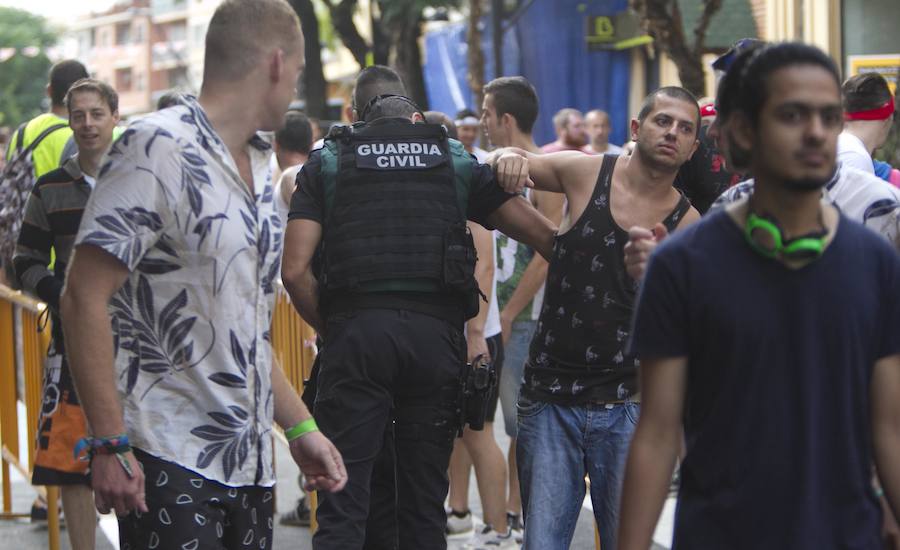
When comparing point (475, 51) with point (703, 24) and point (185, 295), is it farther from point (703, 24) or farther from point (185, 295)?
point (185, 295)

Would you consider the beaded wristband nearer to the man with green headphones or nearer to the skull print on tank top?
the man with green headphones

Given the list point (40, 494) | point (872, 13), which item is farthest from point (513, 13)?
point (40, 494)

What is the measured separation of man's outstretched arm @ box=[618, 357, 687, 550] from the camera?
119 inches

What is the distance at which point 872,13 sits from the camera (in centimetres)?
1700

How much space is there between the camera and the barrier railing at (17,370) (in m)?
7.26

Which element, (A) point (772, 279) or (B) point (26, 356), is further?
(B) point (26, 356)

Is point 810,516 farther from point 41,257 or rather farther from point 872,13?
point 872,13

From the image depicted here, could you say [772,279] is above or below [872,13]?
below

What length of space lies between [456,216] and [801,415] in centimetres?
240

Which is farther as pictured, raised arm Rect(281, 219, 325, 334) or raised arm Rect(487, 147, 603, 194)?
raised arm Rect(281, 219, 325, 334)

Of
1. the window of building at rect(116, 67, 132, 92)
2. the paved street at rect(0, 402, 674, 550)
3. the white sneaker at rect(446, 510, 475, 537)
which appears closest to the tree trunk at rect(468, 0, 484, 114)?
the paved street at rect(0, 402, 674, 550)

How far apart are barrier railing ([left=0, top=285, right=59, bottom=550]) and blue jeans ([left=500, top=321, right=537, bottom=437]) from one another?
2358 mm

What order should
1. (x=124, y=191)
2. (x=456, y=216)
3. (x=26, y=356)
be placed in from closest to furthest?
(x=124, y=191) < (x=456, y=216) < (x=26, y=356)

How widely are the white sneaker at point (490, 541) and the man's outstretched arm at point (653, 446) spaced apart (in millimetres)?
4043
